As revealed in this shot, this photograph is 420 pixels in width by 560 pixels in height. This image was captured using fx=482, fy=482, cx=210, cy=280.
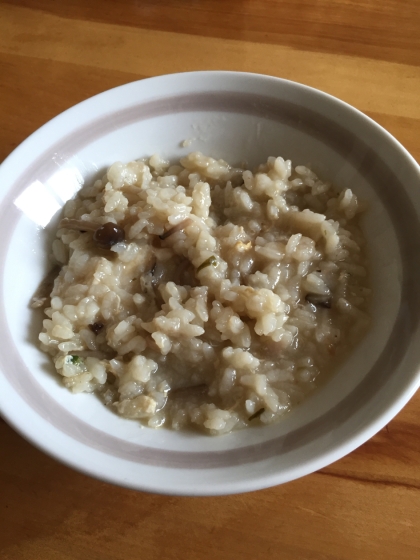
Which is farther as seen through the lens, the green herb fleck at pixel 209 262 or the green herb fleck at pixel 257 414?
the green herb fleck at pixel 209 262

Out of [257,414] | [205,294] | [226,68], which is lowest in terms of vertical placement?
[257,414]

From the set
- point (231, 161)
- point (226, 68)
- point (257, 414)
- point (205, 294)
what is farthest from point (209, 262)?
point (226, 68)

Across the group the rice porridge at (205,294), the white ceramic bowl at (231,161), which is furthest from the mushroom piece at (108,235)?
the white ceramic bowl at (231,161)

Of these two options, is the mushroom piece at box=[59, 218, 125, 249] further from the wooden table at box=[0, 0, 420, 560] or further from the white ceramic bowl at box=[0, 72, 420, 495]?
the wooden table at box=[0, 0, 420, 560]

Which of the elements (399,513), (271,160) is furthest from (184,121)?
(399,513)

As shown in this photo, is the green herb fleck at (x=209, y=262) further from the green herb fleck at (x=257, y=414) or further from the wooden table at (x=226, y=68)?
the wooden table at (x=226, y=68)

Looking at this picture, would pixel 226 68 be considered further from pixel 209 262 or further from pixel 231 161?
pixel 209 262
